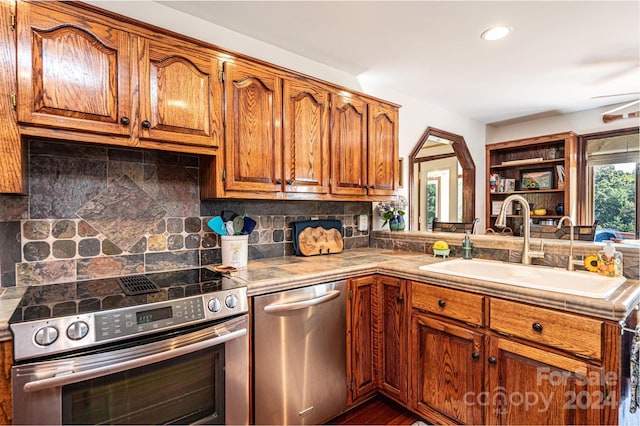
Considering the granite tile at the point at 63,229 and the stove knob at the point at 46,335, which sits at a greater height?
the granite tile at the point at 63,229

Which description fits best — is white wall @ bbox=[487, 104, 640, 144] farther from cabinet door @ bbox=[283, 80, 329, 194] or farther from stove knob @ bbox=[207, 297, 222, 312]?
stove knob @ bbox=[207, 297, 222, 312]

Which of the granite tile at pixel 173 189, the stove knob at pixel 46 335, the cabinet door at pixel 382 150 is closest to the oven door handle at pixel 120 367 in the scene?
the stove knob at pixel 46 335

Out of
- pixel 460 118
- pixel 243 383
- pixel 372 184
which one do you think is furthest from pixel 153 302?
pixel 460 118

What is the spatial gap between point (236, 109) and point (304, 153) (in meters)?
0.51

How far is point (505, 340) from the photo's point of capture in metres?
1.45

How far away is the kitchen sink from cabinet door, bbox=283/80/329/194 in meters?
0.91

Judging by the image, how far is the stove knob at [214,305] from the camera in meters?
1.33

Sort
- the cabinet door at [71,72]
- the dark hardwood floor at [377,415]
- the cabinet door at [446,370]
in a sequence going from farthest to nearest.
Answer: the dark hardwood floor at [377,415], the cabinet door at [446,370], the cabinet door at [71,72]

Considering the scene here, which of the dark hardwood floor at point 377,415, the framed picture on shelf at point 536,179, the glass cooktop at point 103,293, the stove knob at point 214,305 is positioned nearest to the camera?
the glass cooktop at point 103,293

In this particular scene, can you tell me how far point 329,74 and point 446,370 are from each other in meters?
2.33

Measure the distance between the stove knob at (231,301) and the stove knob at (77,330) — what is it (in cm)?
50

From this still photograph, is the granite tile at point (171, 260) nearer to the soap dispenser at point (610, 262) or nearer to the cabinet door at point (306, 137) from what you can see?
the cabinet door at point (306, 137)

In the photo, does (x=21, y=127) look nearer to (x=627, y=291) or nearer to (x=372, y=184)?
(x=372, y=184)

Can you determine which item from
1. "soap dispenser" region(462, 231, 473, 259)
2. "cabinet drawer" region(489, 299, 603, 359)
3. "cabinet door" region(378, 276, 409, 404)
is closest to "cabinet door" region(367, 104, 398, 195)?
"soap dispenser" region(462, 231, 473, 259)
